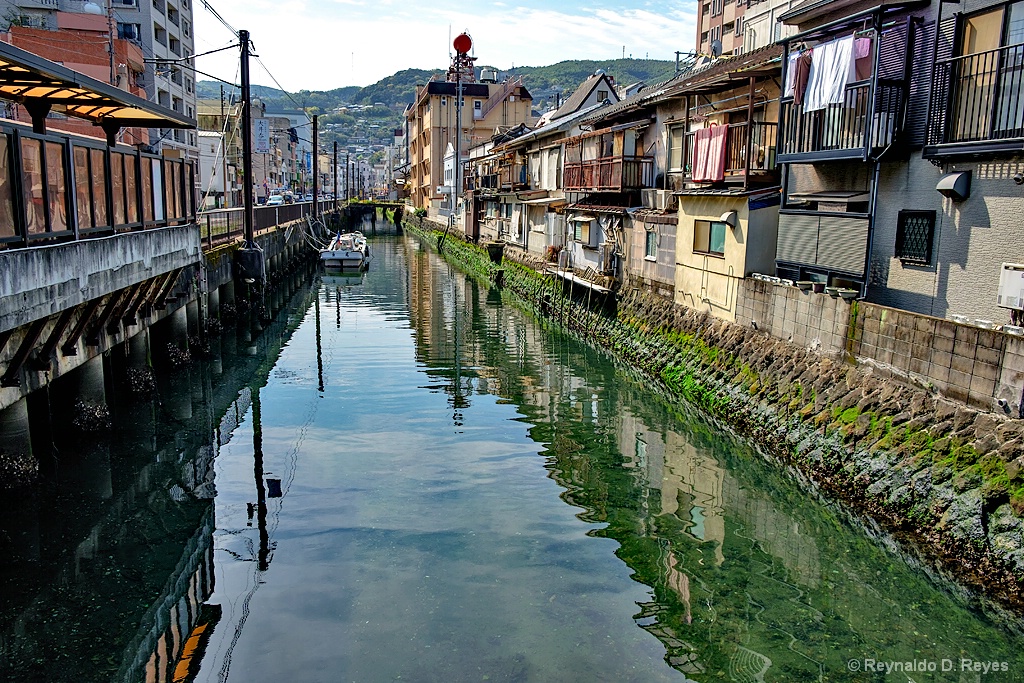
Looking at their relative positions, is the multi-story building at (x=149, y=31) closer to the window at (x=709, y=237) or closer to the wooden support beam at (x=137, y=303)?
the wooden support beam at (x=137, y=303)

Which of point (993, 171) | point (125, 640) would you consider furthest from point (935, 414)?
point (125, 640)

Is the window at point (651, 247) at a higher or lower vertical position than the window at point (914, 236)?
lower

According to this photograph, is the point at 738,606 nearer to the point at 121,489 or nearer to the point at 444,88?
the point at 121,489

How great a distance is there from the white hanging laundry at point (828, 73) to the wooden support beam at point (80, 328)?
15.6 metres

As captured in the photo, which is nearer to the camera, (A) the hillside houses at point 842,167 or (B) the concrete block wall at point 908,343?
(B) the concrete block wall at point 908,343

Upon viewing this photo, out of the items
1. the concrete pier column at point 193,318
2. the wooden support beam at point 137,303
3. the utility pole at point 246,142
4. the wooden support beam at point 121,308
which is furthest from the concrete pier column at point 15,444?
the utility pole at point 246,142

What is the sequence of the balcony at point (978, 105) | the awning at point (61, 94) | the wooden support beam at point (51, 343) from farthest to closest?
the wooden support beam at point (51, 343) → the balcony at point (978, 105) → the awning at point (61, 94)

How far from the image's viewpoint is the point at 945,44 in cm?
1381

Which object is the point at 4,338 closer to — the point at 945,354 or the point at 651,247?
the point at 945,354

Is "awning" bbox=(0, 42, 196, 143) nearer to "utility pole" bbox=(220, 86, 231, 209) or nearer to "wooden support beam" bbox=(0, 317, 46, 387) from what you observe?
"wooden support beam" bbox=(0, 317, 46, 387)

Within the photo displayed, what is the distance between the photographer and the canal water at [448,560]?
27.6 feet

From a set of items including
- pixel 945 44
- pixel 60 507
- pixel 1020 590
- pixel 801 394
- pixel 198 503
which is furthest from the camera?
pixel 801 394

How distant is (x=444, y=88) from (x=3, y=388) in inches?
3257

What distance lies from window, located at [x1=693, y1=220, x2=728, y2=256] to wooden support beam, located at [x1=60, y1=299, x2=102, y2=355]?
49.4 ft
